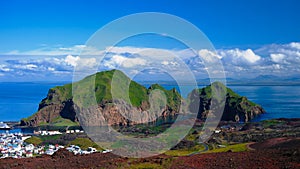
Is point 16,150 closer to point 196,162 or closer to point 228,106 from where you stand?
point 196,162

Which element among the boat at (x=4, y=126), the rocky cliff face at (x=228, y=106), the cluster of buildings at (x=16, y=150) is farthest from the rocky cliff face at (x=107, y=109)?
the cluster of buildings at (x=16, y=150)

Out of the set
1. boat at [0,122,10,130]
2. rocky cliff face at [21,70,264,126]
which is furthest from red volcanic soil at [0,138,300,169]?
boat at [0,122,10,130]

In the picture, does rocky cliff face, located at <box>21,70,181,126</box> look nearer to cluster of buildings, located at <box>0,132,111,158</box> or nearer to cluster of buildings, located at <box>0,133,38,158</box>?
cluster of buildings, located at <box>0,133,38,158</box>

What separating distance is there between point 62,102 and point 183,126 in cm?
7298

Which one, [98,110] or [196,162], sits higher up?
[98,110]

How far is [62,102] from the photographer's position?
149m

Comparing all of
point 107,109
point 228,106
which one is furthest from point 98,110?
point 228,106

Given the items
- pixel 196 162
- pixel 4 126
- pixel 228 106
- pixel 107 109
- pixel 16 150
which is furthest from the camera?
Answer: pixel 228 106

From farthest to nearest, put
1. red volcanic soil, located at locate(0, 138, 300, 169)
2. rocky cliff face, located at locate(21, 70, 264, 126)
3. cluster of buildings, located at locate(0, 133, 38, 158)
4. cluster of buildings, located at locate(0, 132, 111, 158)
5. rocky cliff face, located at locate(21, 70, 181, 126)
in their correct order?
rocky cliff face, located at locate(21, 70, 264, 126) < rocky cliff face, located at locate(21, 70, 181, 126) < cluster of buildings, located at locate(0, 133, 38, 158) < cluster of buildings, located at locate(0, 132, 111, 158) < red volcanic soil, located at locate(0, 138, 300, 169)

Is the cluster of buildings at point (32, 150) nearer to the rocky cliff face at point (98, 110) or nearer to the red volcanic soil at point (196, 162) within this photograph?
the red volcanic soil at point (196, 162)

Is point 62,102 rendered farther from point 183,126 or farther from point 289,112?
point 289,112

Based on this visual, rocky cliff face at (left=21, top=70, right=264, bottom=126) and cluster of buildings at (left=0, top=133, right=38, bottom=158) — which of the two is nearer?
cluster of buildings at (left=0, top=133, right=38, bottom=158)

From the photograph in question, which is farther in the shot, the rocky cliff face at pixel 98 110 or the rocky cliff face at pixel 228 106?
the rocky cliff face at pixel 228 106

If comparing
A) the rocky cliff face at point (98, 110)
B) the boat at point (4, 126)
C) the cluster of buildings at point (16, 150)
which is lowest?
the cluster of buildings at point (16, 150)
